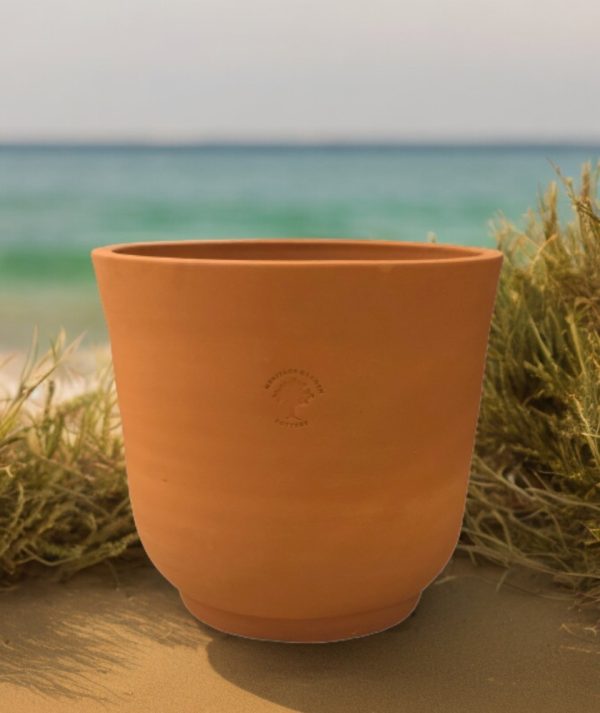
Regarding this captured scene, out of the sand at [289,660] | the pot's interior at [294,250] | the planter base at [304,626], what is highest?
the pot's interior at [294,250]

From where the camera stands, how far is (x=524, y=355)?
2.01 meters

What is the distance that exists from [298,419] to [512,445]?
848 mm

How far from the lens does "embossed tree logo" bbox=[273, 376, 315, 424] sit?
127 cm

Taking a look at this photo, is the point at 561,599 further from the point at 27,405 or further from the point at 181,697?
the point at 27,405

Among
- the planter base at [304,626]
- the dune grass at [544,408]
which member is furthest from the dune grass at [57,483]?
the dune grass at [544,408]

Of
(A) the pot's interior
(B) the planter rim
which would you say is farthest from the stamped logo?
(A) the pot's interior

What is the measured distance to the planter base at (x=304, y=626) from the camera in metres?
1.46

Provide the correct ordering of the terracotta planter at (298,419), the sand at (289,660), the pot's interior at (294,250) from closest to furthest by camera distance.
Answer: the terracotta planter at (298,419) < the sand at (289,660) < the pot's interior at (294,250)

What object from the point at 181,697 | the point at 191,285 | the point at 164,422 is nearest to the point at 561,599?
the point at 181,697

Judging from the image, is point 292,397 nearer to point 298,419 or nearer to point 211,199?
point 298,419

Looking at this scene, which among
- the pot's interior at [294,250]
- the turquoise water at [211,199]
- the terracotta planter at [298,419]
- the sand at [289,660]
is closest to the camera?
the terracotta planter at [298,419]

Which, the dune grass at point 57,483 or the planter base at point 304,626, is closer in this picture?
the planter base at point 304,626

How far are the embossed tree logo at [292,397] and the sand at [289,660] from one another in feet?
1.56

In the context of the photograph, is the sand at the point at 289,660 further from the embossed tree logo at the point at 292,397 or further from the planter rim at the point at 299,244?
the planter rim at the point at 299,244
